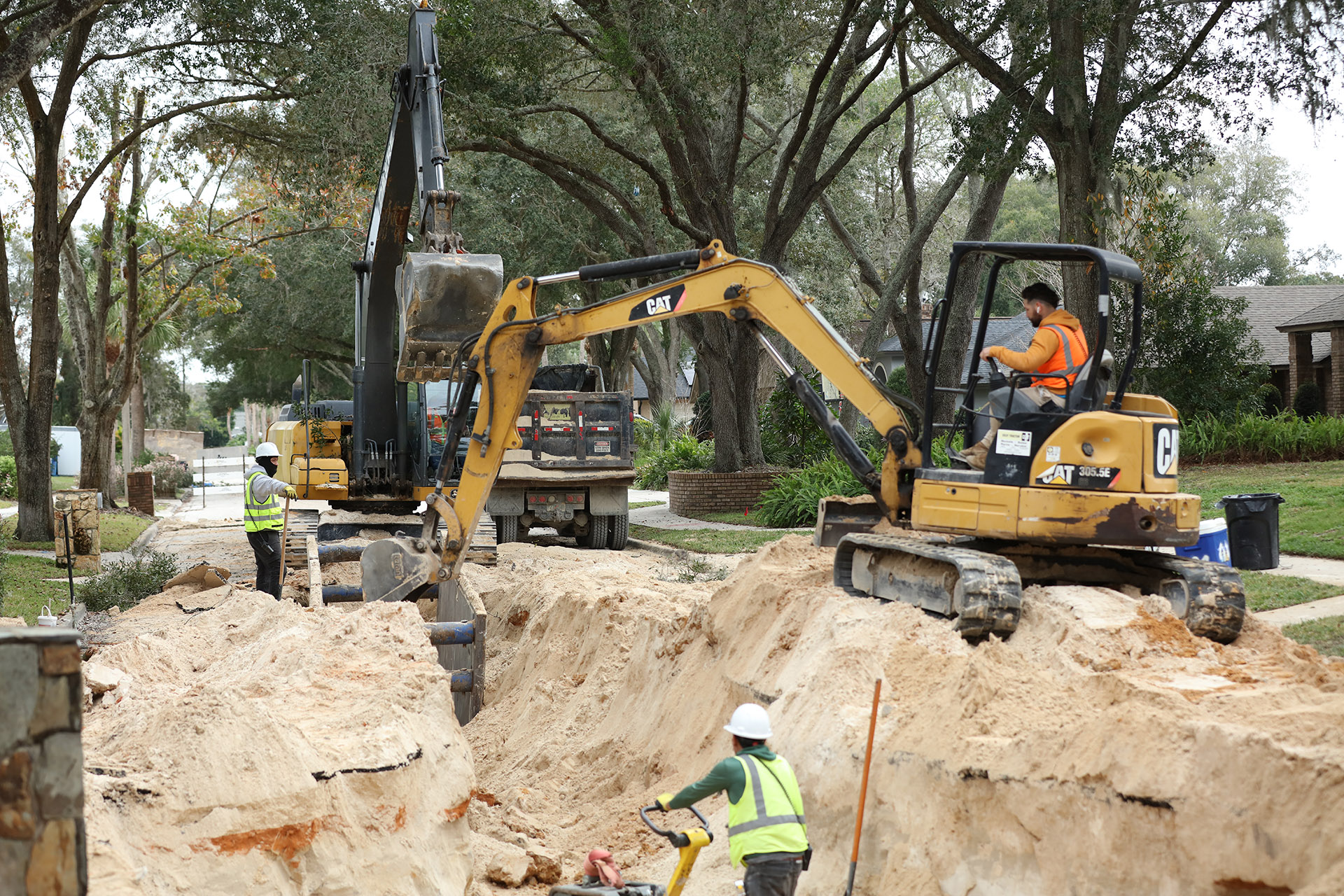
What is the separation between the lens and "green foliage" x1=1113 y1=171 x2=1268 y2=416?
22.1 m

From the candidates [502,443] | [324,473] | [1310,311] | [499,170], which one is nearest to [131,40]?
[499,170]

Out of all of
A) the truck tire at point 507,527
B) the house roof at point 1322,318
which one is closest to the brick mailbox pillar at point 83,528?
the truck tire at point 507,527

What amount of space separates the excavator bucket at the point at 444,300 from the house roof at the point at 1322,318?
24.7m

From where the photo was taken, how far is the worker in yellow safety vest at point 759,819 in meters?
4.93

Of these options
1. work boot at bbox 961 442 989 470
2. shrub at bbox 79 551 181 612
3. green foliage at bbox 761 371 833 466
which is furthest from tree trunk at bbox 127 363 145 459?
work boot at bbox 961 442 989 470

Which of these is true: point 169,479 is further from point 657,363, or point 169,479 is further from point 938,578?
point 938,578

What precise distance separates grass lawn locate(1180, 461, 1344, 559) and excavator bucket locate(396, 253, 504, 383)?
8508 mm

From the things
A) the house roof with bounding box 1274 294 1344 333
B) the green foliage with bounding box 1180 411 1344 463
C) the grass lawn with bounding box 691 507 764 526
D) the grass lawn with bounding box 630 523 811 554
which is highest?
the house roof with bounding box 1274 294 1344 333

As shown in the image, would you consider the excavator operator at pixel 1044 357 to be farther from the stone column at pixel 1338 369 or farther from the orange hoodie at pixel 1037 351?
the stone column at pixel 1338 369

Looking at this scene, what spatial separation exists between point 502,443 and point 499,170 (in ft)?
66.4

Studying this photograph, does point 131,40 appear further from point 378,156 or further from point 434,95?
point 434,95

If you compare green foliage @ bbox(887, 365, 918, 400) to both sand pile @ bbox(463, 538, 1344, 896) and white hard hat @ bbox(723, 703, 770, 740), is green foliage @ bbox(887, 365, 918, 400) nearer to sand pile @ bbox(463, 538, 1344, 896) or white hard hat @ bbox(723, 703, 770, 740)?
sand pile @ bbox(463, 538, 1344, 896)

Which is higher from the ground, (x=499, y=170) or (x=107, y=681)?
(x=499, y=170)

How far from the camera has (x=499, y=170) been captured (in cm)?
2838
